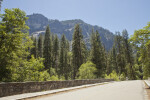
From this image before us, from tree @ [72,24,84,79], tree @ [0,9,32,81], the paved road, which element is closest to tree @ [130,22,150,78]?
the paved road

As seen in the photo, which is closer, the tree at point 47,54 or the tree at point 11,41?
the tree at point 11,41

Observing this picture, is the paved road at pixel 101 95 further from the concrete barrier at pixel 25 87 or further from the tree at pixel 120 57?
the tree at pixel 120 57

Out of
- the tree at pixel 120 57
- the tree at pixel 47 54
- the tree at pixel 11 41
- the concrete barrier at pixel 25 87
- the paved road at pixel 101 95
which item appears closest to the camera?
the paved road at pixel 101 95

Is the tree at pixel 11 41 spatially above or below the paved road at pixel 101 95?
above

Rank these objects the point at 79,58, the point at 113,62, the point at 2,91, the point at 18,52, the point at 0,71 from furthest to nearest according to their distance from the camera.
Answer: the point at 113,62
the point at 79,58
the point at 18,52
the point at 0,71
the point at 2,91

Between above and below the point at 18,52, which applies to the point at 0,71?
below

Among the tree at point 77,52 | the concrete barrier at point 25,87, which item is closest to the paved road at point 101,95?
the concrete barrier at point 25,87

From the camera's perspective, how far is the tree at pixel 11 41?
13445mm

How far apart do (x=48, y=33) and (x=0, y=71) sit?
43.4 m

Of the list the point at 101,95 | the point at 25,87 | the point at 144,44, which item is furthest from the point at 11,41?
the point at 144,44

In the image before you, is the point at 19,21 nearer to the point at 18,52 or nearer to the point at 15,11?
the point at 15,11

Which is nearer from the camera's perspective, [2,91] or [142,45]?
[2,91]

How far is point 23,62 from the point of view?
1557 cm

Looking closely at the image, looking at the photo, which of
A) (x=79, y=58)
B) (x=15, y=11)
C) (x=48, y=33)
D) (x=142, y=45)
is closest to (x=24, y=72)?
(x=15, y=11)
